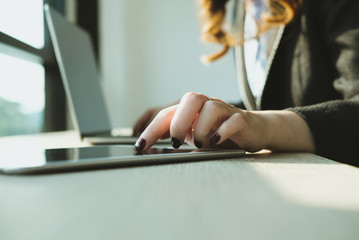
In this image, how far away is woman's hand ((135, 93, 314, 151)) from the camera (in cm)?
40

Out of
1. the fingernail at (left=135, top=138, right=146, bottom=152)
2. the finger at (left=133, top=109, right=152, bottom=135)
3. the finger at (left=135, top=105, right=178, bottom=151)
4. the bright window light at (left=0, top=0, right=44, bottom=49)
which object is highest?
the bright window light at (left=0, top=0, right=44, bottom=49)

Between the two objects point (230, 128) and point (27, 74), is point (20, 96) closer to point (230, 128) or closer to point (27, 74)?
point (27, 74)

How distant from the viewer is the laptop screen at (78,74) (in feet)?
2.59

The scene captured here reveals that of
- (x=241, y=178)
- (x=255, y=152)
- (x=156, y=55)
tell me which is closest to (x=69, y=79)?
(x=255, y=152)

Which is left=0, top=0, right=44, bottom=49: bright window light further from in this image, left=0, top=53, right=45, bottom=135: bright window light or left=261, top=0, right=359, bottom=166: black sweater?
left=261, top=0, right=359, bottom=166: black sweater

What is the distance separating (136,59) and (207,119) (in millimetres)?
1928

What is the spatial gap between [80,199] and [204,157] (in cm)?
20

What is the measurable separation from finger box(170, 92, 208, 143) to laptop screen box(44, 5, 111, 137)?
449 millimetres

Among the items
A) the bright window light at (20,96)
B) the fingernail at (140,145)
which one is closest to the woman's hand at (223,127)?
the fingernail at (140,145)

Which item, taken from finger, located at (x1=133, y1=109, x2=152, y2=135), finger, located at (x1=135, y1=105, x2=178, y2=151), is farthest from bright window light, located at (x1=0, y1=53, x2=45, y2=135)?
finger, located at (x1=135, y1=105, x2=178, y2=151)

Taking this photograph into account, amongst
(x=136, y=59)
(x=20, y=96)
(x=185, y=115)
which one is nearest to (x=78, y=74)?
(x=20, y=96)

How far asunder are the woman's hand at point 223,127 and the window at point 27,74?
0.94m

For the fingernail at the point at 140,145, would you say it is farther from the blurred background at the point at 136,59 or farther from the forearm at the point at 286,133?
the blurred background at the point at 136,59

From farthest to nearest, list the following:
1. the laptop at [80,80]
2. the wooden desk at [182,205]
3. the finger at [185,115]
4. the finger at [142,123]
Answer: the finger at [142,123]
the laptop at [80,80]
the finger at [185,115]
the wooden desk at [182,205]
